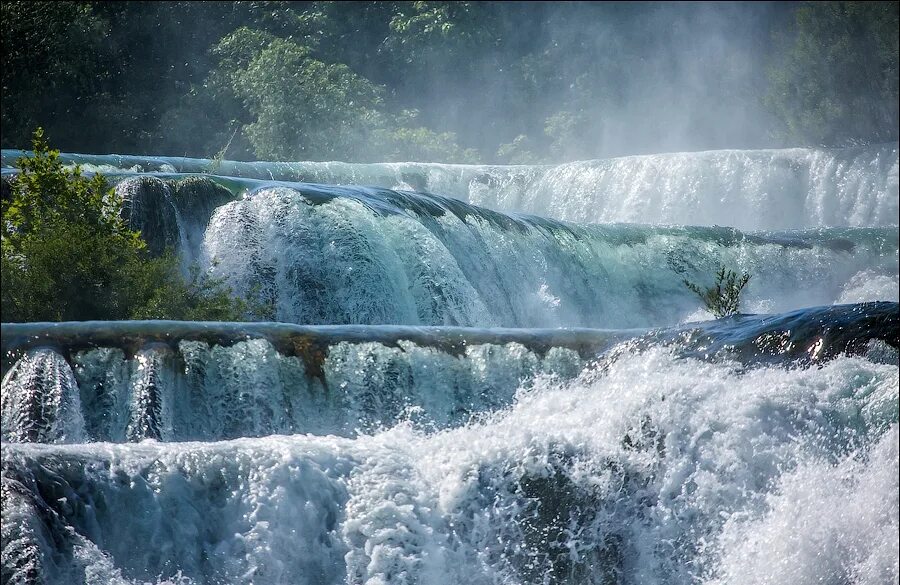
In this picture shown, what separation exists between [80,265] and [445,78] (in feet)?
76.5

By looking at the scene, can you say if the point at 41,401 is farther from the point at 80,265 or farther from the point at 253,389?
the point at 80,265

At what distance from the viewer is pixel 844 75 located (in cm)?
2817

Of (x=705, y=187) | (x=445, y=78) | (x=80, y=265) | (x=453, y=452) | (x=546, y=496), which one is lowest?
(x=546, y=496)

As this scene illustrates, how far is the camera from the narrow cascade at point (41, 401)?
8.48 metres

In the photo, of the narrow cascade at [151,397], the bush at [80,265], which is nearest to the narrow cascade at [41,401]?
the narrow cascade at [151,397]

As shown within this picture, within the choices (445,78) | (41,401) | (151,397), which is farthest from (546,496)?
(445,78)

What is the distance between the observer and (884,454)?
7.77m

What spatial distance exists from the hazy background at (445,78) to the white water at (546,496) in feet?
49.2

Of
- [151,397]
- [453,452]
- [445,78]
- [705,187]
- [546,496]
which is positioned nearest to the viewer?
[546,496]

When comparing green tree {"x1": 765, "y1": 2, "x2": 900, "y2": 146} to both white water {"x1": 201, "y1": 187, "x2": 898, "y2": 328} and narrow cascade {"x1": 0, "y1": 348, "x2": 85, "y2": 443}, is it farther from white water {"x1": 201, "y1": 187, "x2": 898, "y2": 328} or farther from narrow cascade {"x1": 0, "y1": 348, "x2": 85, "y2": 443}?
narrow cascade {"x1": 0, "y1": 348, "x2": 85, "y2": 443}

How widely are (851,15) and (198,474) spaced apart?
24.3 m

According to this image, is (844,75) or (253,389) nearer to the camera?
(253,389)

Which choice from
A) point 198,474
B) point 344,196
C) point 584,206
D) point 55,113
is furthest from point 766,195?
point 198,474

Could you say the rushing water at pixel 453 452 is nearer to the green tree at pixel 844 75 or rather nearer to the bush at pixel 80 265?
the bush at pixel 80 265
